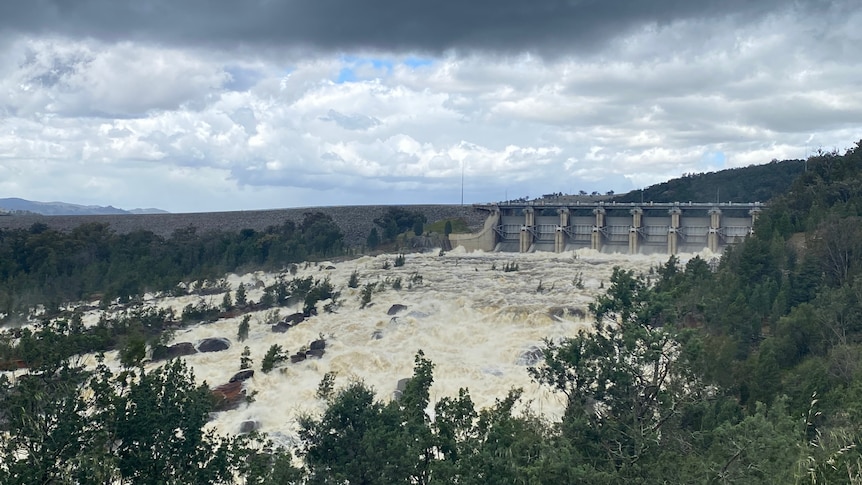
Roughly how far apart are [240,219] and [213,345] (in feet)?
154

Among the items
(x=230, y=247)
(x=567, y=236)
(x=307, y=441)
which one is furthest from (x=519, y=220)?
(x=307, y=441)

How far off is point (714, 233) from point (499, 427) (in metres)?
48.3

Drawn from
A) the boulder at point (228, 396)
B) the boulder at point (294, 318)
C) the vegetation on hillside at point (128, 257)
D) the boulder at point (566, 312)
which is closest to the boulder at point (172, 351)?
the boulder at point (228, 396)

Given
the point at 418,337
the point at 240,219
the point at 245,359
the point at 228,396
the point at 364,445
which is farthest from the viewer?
the point at 240,219

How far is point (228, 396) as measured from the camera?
27.0m

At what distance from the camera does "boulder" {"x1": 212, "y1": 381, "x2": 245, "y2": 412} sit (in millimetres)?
25983

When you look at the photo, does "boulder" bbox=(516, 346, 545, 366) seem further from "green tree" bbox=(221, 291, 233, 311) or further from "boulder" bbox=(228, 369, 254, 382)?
"green tree" bbox=(221, 291, 233, 311)

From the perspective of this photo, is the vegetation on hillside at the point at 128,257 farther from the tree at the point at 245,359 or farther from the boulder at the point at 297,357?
the boulder at the point at 297,357

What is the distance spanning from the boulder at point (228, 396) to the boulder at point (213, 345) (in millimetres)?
4870

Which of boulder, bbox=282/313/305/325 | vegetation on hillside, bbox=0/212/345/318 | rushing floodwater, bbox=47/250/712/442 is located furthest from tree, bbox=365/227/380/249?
boulder, bbox=282/313/305/325

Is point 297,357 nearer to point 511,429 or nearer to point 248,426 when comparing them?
point 248,426

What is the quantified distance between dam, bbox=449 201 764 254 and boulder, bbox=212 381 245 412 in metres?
38.6

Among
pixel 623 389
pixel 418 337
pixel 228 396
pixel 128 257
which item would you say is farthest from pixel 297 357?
pixel 128 257

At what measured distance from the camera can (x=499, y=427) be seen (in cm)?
1390
